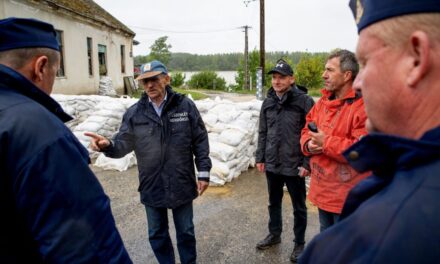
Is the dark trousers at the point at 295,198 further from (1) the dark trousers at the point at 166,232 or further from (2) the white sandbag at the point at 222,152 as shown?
(2) the white sandbag at the point at 222,152

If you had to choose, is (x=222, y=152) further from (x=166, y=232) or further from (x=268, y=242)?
(x=166, y=232)

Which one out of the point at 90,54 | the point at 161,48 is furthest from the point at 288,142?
the point at 161,48

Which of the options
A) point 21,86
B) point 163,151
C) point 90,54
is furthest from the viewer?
point 90,54

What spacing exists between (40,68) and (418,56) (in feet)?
4.60

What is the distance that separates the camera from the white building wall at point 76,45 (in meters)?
11.0

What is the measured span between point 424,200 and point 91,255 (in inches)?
45.7

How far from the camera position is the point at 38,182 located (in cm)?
119

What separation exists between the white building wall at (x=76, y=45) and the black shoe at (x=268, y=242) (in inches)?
404

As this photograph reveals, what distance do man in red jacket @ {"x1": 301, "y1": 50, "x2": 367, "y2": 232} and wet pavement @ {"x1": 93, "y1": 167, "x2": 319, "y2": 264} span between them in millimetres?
1032

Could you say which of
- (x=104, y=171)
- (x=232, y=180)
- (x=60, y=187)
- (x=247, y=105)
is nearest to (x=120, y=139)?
(x=60, y=187)

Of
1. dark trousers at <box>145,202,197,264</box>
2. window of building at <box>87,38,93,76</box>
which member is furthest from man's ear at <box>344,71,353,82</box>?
window of building at <box>87,38,93,76</box>

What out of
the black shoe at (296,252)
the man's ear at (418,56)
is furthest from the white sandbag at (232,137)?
the man's ear at (418,56)

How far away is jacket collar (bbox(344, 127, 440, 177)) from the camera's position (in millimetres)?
625

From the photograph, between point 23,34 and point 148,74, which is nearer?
point 23,34
